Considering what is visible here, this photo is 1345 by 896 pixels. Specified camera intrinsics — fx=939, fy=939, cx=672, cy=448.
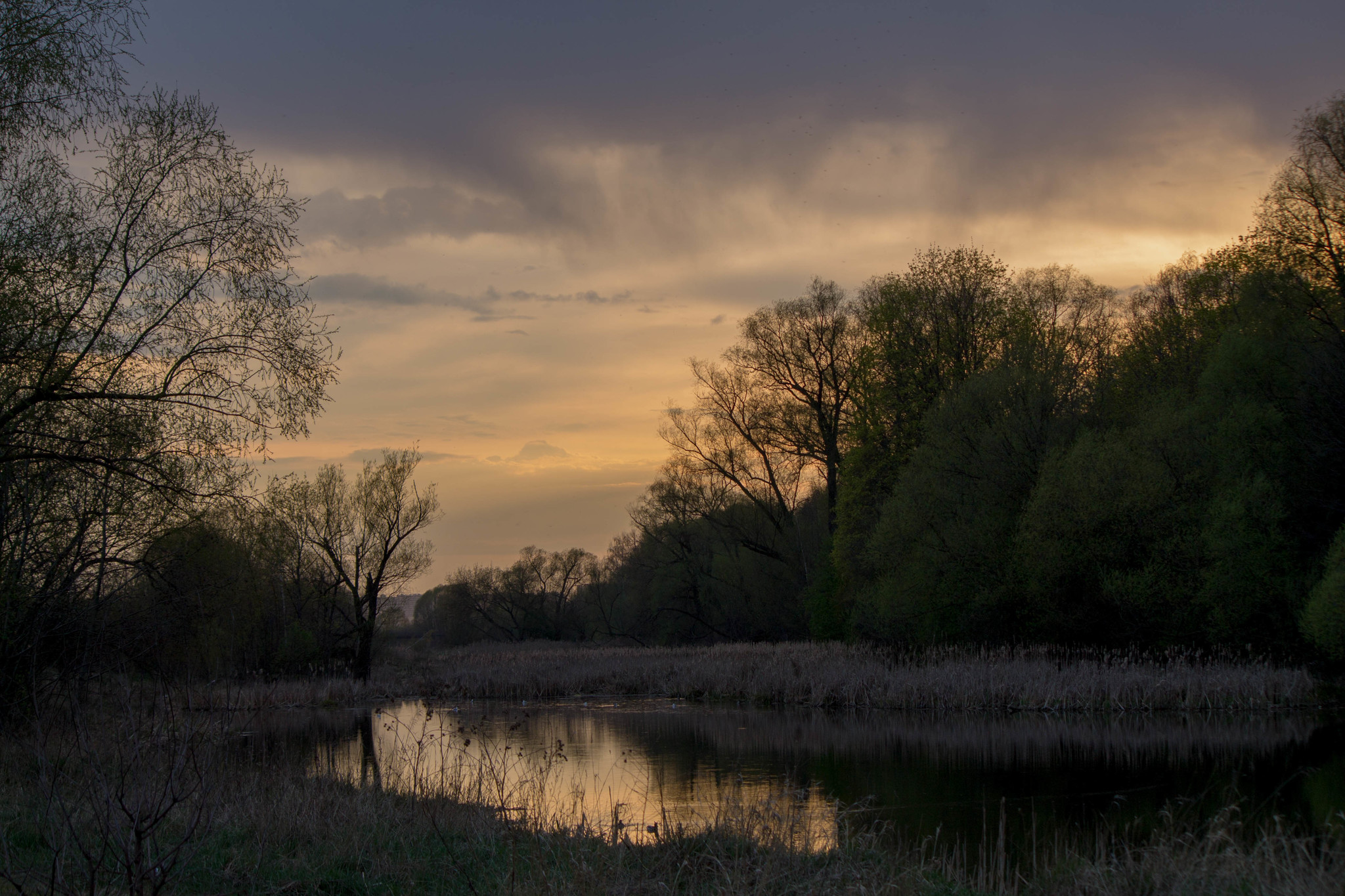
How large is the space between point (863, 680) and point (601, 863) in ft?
61.0

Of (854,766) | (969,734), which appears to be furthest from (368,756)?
(969,734)

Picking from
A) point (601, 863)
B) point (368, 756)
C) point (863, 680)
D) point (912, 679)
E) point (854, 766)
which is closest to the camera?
point (601, 863)

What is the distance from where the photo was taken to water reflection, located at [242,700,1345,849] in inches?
399

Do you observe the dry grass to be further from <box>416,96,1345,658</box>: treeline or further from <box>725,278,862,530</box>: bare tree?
<box>725,278,862,530</box>: bare tree

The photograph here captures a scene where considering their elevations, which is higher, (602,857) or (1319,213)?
(1319,213)

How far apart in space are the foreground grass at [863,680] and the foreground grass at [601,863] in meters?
5.97

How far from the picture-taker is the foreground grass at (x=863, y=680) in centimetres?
1975

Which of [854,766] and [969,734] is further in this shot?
[969,734]

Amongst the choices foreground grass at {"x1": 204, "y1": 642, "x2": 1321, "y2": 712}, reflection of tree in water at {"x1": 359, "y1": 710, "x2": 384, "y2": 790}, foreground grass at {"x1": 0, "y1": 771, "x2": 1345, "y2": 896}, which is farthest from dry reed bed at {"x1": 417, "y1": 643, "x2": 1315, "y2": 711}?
foreground grass at {"x1": 0, "y1": 771, "x2": 1345, "y2": 896}

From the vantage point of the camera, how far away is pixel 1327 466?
71.6 ft

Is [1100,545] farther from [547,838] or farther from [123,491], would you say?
[123,491]

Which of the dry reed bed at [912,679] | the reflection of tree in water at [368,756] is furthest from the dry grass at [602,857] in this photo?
the dry reed bed at [912,679]

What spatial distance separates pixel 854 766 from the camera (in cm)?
1512

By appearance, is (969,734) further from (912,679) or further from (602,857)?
(602,857)
